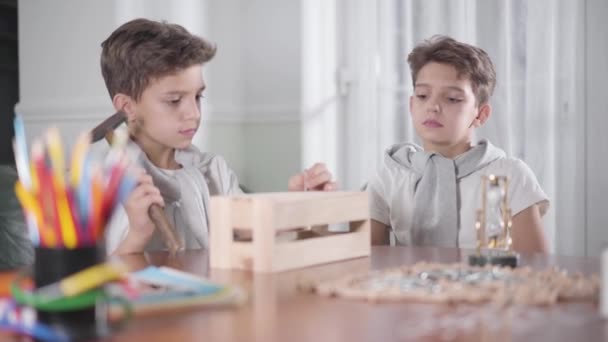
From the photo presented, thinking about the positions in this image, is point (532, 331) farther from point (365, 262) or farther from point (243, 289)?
point (365, 262)

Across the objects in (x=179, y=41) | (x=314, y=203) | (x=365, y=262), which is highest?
(x=179, y=41)

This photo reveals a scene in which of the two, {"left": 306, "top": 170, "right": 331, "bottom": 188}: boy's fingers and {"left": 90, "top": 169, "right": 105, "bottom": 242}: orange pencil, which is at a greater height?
{"left": 90, "top": 169, "right": 105, "bottom": 242}: orange pencil

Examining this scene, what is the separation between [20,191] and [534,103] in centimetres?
213

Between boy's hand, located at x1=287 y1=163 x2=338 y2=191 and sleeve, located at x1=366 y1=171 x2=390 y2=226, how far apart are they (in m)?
0.34

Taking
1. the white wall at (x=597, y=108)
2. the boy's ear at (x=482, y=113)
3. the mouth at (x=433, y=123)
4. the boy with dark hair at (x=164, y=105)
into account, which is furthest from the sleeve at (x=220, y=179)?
the white wall at (x=597, y=108)

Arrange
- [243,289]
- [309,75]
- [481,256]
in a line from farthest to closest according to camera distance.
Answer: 1. [309,75]
2. [481,256]
3. [243,289]

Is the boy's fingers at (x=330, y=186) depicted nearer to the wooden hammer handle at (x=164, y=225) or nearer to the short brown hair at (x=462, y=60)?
the wooden hammer handle at (x=164, y=225)

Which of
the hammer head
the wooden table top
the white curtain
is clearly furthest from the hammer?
the white curtain

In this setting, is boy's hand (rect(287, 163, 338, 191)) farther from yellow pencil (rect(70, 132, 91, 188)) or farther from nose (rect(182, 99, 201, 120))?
yellow pencil (rect(70, 132, 91, 188))

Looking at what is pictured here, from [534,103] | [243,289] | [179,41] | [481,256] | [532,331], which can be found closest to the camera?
[532,331]

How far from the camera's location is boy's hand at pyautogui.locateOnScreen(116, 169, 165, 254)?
162 centimetres

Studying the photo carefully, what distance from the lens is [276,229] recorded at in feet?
4.27

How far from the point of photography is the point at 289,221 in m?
1.33

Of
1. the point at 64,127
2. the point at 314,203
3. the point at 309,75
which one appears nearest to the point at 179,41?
the point at 314,203
